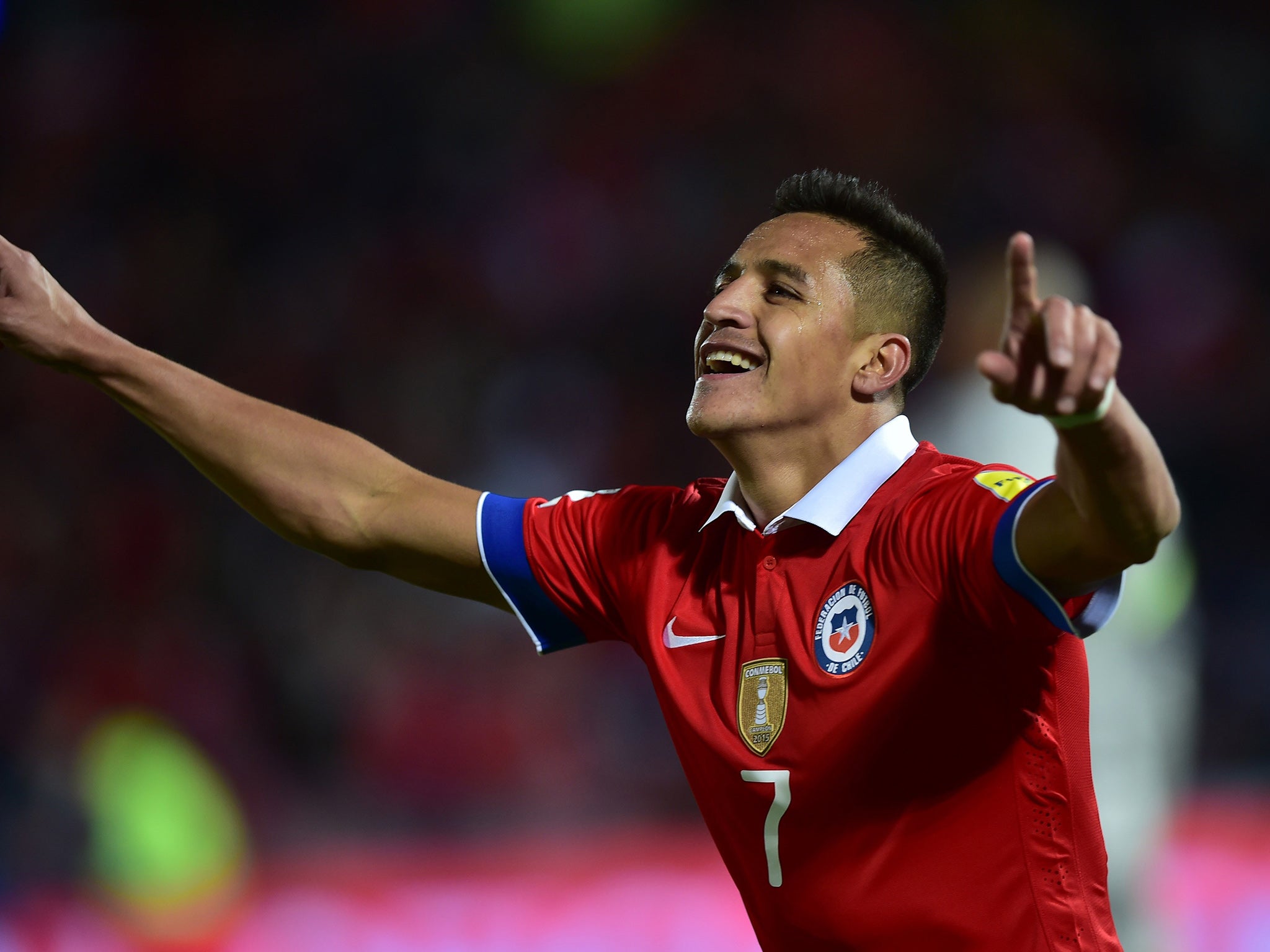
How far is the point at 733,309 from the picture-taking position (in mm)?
2363

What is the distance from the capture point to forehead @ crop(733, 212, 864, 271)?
2.40 meters

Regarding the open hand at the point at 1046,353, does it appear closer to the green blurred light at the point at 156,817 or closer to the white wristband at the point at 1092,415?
the white wristband at the point at 1092,415

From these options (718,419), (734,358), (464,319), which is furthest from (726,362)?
(464,319)

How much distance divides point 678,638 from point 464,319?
5.82 meters

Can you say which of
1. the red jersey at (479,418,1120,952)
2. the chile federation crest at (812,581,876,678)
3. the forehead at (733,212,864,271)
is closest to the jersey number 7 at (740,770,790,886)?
the red jersey at (479,418,1120,952)

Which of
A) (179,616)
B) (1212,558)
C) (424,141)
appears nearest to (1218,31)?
(1212,558)

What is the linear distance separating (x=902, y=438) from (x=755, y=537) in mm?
306

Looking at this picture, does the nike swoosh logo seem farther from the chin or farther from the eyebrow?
the eyebrow

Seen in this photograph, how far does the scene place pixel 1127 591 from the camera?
3539 millimetres

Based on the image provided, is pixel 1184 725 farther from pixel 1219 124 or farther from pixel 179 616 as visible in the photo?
pixel 1219 124

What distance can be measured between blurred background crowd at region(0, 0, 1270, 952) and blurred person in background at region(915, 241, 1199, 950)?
0.81 meters

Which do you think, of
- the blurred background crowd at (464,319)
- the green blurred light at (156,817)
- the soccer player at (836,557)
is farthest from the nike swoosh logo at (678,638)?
the green blurred light at (156,817)

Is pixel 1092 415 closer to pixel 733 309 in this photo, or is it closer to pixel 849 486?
pixel 849 486

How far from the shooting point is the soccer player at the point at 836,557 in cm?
171
